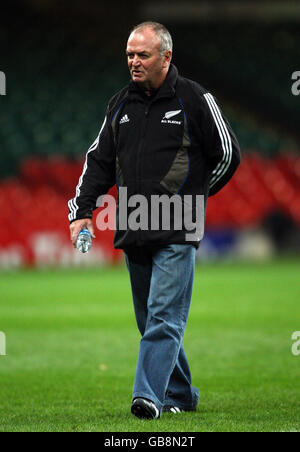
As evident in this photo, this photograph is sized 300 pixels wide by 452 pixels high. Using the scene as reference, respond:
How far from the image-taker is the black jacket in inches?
213

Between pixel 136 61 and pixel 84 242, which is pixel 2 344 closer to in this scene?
pixel 84 242

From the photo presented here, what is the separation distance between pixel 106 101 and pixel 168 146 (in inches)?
914

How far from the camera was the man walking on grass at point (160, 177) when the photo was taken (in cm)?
531

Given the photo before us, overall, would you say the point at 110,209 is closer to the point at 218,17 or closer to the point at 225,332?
the point at 225,332

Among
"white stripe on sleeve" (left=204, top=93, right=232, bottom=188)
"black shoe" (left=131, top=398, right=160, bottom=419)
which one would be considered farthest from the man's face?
"black shoe" (left=131, top=398, right=160, bottom=419)

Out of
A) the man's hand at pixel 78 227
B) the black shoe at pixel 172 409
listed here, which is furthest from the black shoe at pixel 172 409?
the man's hand at pixel 78 227

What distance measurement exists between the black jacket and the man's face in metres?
0.10

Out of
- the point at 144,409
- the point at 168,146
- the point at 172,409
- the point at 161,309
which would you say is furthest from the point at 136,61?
the point at 172,409

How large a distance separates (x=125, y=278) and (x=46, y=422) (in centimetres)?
1162

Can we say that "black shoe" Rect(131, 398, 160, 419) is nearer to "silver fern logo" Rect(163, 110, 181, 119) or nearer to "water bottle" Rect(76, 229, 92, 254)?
"water bottle" Rect(76, 229, 92, 254)

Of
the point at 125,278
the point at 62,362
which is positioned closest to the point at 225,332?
the point at 62,362

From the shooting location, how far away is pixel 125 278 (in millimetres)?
16906

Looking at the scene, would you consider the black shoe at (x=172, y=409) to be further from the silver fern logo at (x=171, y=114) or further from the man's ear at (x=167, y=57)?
the man's ear at (x=167, y=57)

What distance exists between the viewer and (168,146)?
540 cm
